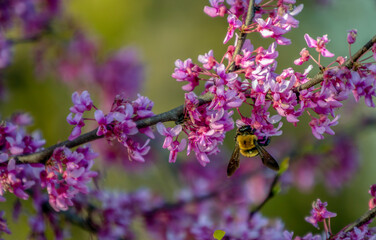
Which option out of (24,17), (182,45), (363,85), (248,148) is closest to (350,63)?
(363,85)

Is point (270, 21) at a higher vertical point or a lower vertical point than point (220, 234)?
higher

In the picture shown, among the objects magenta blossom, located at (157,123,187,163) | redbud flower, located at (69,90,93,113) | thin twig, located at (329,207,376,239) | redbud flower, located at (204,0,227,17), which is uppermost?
redbud flower, located at (204,0,227,17)

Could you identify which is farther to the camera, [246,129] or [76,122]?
[246,129]

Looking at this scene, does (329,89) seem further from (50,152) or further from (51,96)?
(51,96)

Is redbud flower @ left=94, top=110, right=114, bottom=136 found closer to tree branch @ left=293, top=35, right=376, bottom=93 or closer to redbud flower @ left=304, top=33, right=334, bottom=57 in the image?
tree branch @ left=293, top=35, right=376, bottom=93

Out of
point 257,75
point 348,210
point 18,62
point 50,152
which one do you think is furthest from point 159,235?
point 348,210

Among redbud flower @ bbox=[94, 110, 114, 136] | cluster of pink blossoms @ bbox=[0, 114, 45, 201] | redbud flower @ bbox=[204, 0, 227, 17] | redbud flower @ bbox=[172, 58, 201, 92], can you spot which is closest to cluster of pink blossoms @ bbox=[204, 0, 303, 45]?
redbud flower @ bbox=[204, 0, 227, 17]

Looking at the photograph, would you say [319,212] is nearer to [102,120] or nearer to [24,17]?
[102,120]

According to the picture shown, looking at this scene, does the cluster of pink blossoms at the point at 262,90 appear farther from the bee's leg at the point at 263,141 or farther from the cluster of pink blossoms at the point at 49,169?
the cluster of pink blossoms at the point at 49,169

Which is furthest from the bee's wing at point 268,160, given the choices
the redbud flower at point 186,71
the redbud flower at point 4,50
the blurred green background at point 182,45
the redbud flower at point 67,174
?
the blurred green background at point 182,45
